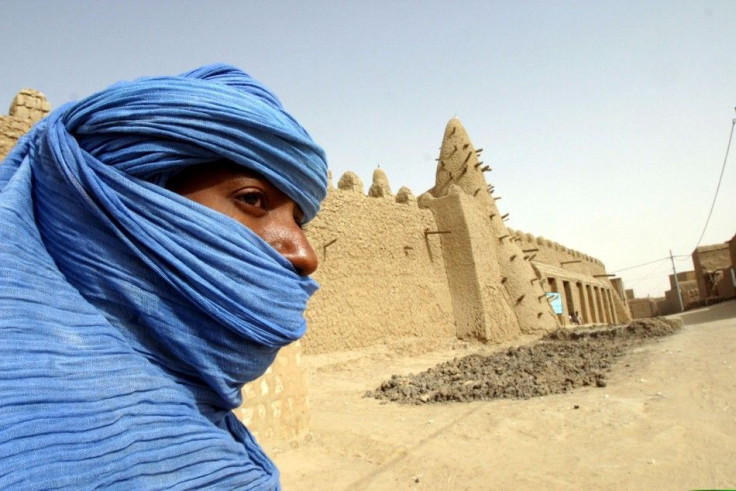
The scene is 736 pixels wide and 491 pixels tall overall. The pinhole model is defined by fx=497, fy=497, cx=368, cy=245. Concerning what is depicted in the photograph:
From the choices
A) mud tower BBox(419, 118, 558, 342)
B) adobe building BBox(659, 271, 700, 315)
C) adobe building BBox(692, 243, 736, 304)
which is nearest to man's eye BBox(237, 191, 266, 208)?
mud tower BBox(419, 118, 558, 342)

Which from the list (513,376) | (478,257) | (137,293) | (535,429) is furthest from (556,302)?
(137,293)

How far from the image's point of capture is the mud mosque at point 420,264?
1116cm

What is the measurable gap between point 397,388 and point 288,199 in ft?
22.0

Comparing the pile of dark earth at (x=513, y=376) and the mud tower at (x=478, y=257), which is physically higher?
the mud tower at (x=478, y=257)

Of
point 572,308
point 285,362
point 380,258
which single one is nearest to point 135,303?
point 285,362

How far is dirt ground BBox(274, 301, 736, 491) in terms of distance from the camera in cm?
364

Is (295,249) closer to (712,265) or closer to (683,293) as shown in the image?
(712,265)

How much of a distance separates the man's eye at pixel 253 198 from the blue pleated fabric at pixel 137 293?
0.05 metres

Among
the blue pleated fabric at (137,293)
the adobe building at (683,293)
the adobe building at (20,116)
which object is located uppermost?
the adobe building at (20,116)

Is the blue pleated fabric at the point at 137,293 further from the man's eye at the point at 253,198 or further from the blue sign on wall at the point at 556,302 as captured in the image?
the blue sign on wall at the point at 556,302

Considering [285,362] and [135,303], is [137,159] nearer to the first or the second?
[135,303]

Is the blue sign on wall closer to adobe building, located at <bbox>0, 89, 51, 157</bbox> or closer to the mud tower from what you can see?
the mud tower

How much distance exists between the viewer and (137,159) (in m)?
0.83

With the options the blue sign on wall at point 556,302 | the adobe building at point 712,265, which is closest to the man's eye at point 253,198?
the blue sign on wall at point 556,302
